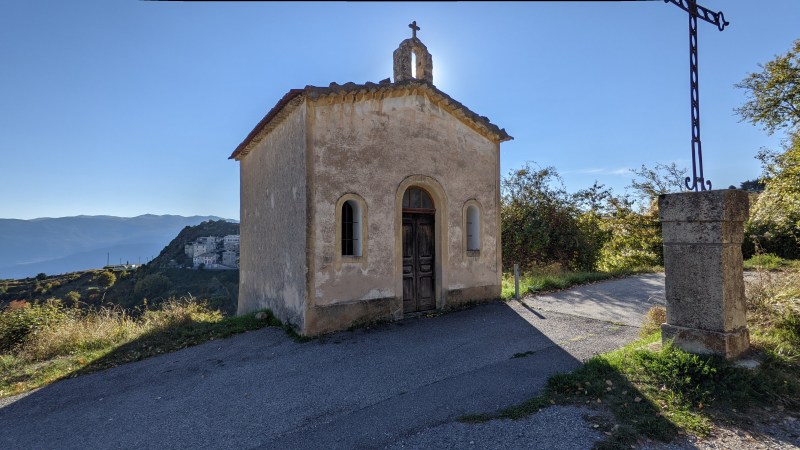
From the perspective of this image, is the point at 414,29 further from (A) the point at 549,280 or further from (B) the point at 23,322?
(B) the point at 23,322

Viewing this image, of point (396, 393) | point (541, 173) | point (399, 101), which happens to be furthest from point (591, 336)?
point (541, 173)

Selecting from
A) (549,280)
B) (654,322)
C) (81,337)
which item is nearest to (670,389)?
(654,322)

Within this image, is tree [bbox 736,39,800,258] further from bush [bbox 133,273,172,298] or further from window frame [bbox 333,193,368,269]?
bush [bbox 133,273,172,298]

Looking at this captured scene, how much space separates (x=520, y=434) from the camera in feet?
12.0

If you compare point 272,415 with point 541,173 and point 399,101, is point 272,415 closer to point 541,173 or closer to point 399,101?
point 399,101

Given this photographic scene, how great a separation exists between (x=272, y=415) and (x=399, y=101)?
666 centimetres

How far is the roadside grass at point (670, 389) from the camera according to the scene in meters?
3.74

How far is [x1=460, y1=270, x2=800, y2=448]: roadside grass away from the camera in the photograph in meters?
3.74

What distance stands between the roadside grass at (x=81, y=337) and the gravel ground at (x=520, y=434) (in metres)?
5.57

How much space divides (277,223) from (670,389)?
768cm

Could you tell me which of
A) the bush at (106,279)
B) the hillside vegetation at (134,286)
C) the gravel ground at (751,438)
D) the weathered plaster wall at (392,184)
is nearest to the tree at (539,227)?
the weathered plaster wall at (392,184)

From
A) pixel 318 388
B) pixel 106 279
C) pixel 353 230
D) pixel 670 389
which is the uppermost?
pixel 353 230

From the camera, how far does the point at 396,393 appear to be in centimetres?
491

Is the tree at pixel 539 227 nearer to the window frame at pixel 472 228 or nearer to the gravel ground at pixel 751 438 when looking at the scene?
the window frame at pixel 472 228
